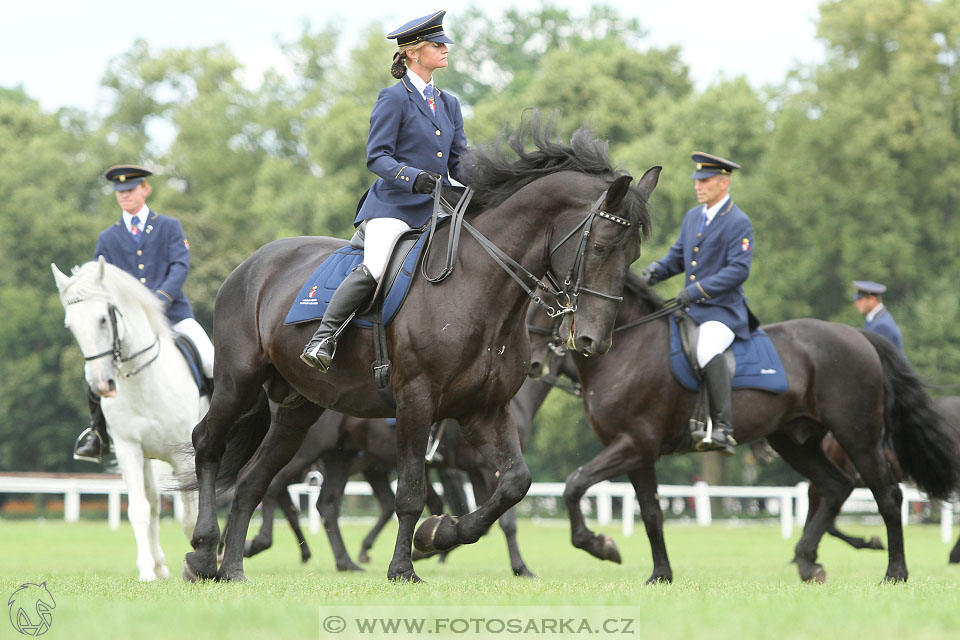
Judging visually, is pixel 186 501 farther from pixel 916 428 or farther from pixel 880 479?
pixel 916 428

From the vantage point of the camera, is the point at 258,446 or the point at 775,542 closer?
the point at 258,446

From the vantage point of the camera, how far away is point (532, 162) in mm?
7926

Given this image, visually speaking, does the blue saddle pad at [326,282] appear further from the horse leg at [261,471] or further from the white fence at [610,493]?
the white fence at [610,493]

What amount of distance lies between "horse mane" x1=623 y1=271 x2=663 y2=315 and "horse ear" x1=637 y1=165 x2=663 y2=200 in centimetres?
277

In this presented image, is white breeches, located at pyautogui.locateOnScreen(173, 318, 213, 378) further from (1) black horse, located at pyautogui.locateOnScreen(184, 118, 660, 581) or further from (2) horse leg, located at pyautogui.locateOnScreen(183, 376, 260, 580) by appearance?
(1) black horse, located at pyautogui.locateOnScreen(184, 118, 660, 581)

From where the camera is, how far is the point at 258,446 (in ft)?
30.8

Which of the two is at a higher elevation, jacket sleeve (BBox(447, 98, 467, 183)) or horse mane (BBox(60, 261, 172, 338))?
jacket sleeve (BBox(447, 98, 467, 183))

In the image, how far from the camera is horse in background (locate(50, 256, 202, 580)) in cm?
992

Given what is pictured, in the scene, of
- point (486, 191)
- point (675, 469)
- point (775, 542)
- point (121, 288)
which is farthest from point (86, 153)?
point (486, 191)

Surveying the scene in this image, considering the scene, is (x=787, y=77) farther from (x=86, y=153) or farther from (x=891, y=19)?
(x=86, y=153)

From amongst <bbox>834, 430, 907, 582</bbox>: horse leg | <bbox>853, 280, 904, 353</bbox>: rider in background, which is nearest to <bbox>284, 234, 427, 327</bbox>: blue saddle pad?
<bbox>834, 430, 907, 582</bbox>: horse leg

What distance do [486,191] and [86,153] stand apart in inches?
1784

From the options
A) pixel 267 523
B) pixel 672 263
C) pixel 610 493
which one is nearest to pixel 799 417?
pixel 672 263

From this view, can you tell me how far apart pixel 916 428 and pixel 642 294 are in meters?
2.98
